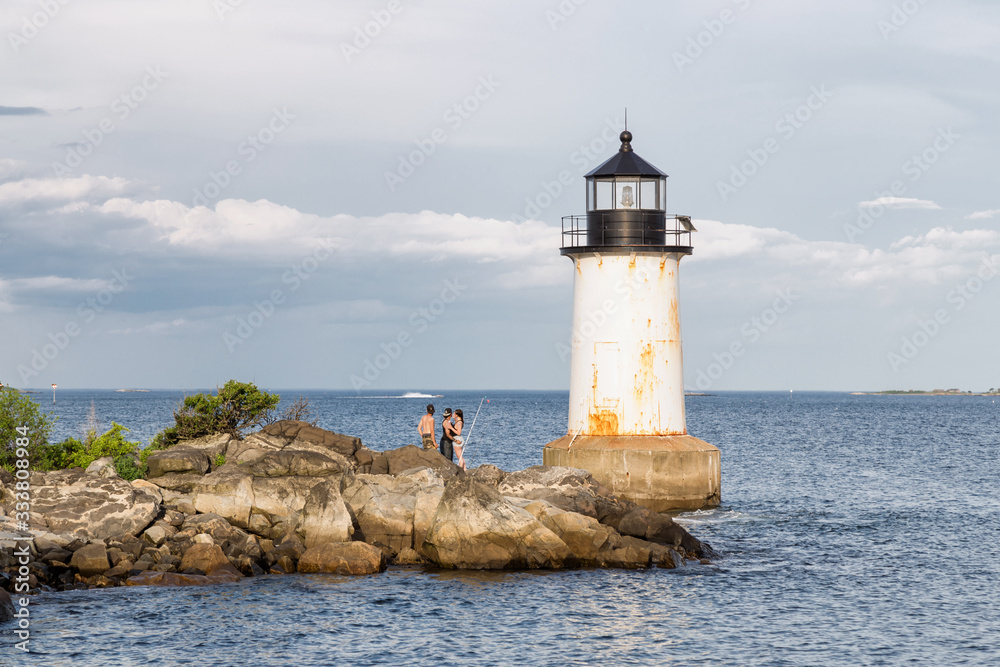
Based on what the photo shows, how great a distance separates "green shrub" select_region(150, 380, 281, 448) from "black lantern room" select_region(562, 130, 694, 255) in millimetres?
9548

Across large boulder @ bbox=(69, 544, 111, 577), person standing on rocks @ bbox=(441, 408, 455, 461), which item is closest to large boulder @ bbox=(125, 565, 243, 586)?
large boulder @ bbox=(69, 544, 111, 577)

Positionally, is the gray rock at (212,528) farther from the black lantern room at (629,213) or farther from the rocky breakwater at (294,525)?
the black lantern room at (629,213)

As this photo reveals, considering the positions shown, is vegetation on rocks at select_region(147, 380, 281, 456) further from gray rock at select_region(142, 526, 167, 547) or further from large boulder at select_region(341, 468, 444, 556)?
gray rock at select_region(142, 526, 167, 547)

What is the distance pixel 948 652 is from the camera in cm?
1628

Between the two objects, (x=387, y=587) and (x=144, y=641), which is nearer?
(x=144, y=641)

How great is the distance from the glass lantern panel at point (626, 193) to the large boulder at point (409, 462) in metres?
8.56

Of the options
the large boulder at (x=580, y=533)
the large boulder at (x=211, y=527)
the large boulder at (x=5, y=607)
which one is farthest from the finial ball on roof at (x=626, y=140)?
the large boulder at (x=5, y=607)

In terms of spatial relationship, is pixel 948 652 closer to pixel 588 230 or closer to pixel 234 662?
pixel 234 662

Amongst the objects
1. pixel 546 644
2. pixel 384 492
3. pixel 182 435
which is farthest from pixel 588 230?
pixel 546 644

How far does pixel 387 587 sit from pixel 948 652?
391 inches

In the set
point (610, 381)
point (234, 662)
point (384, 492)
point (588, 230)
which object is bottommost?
point (234, 662)

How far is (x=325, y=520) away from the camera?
2177cm

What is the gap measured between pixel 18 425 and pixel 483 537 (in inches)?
496

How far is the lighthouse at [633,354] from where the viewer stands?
1088 inches
